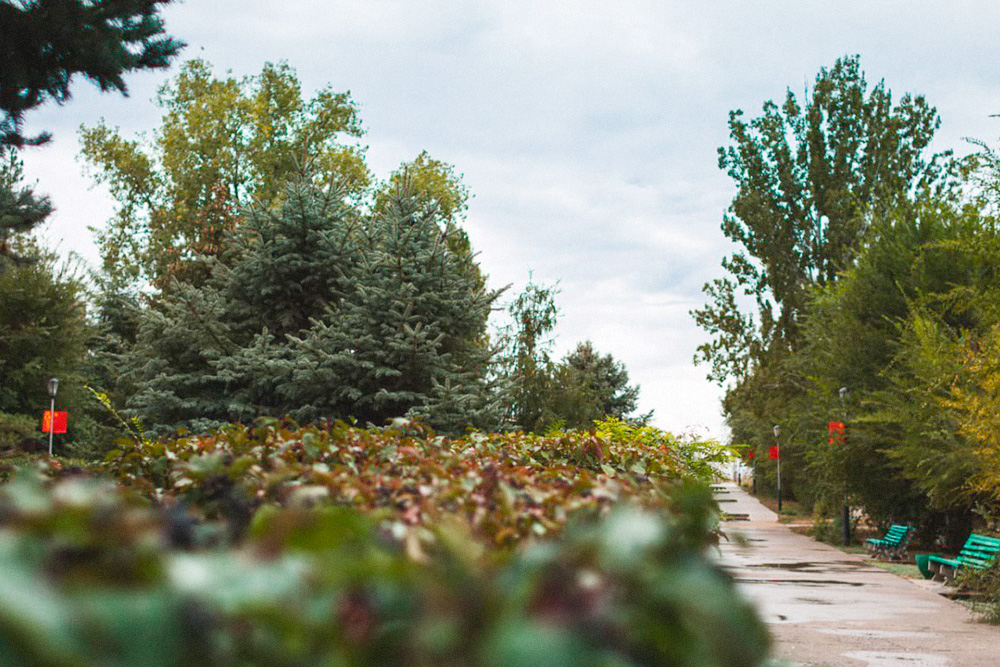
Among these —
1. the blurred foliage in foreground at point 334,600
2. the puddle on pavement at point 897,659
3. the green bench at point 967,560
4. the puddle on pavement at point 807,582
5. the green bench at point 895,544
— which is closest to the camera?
the blurred foliage in foreground at point 334,600

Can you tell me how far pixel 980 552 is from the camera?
603 inches

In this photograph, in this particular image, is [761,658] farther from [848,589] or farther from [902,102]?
[902,102]

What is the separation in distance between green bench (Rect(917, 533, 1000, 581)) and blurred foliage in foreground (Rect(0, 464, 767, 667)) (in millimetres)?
13983

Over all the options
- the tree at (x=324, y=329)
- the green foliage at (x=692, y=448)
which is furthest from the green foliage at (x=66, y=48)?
the green foliage at (x=692, y=448)

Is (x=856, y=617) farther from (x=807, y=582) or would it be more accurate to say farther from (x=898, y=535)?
(x=898, y=535)

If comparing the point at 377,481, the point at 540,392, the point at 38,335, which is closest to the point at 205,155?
the point at 38,335

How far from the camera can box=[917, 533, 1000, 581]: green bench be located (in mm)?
14616

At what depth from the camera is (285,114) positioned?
134ft

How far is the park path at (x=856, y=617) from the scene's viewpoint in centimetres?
949

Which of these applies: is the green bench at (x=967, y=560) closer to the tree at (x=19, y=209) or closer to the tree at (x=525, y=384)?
the tree at (x=525, y=384)

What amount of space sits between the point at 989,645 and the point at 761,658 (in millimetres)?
10697

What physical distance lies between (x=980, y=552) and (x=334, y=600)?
16.4 metres

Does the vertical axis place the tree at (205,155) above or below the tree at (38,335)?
above

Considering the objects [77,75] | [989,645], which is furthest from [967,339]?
[77,75]
